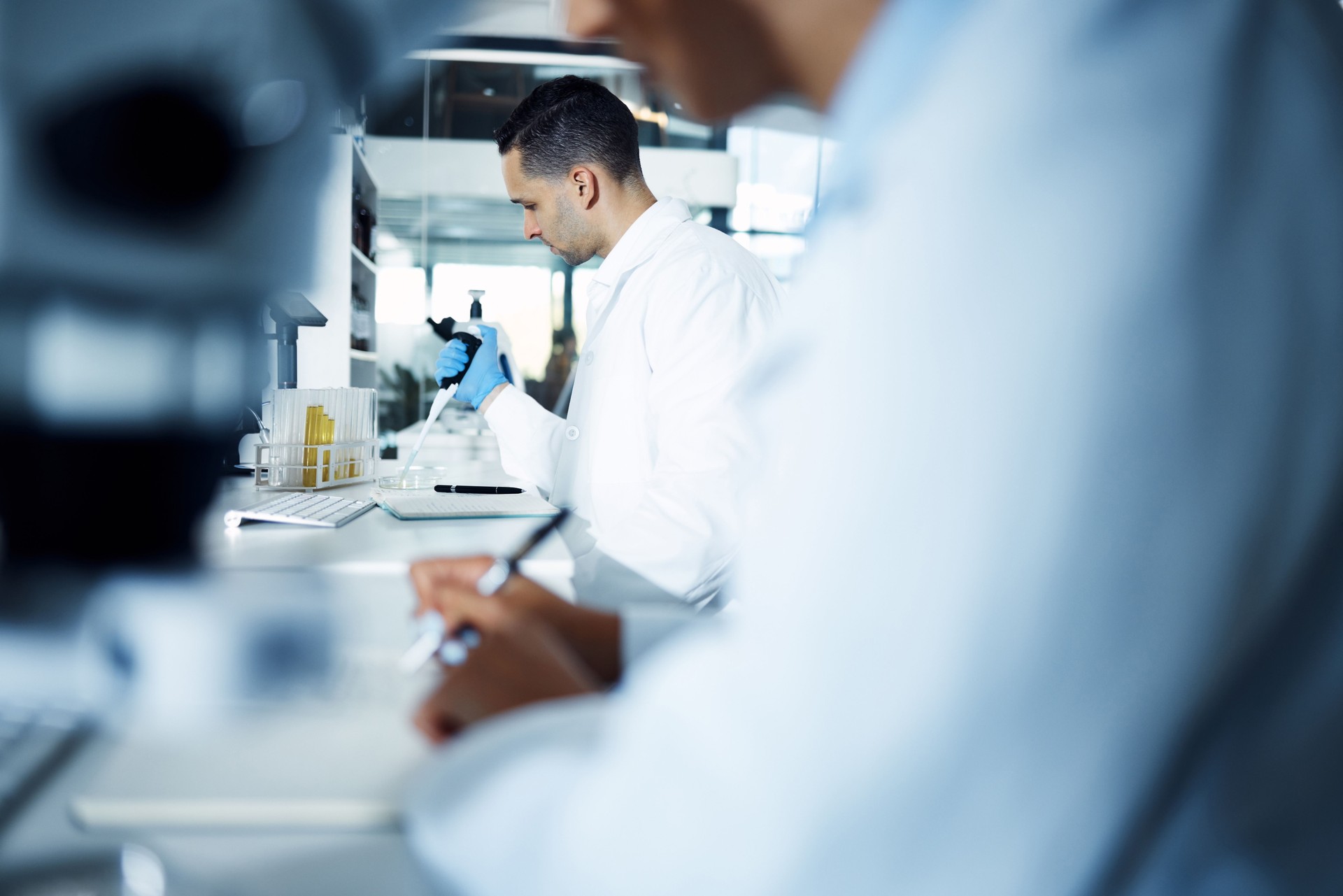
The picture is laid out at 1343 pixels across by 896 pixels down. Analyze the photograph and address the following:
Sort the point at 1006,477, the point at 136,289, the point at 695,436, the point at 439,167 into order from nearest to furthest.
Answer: the point at 1006,477 → the point at 136,289 → the point at 695,436 → the point at 439,167

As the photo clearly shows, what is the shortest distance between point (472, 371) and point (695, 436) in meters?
0.88

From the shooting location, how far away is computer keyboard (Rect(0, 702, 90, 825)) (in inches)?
21.7

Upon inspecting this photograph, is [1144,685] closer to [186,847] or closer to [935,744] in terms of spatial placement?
[935,744]

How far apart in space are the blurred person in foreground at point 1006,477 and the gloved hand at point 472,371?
1935mm

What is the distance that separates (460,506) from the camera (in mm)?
1855

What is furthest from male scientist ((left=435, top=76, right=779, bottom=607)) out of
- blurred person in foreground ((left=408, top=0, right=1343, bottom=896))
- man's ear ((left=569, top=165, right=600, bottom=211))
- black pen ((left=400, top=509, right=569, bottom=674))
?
blurred person in foreground ((left=408, top=0, right=1343, bottom=896))

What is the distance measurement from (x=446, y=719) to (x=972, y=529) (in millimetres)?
383

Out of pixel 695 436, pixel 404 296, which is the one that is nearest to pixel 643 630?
pixel 695 436

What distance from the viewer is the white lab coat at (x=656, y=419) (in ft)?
4.76

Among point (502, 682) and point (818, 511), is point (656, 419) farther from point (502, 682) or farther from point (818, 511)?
point (818, 511)

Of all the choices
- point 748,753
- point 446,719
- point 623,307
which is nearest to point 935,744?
point 748,753

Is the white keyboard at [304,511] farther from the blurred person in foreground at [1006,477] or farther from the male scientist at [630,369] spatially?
the blurred person in foreground at [1006,477]

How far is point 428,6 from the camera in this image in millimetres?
512

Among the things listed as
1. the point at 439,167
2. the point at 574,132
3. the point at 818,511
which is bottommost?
the point at 818,511
